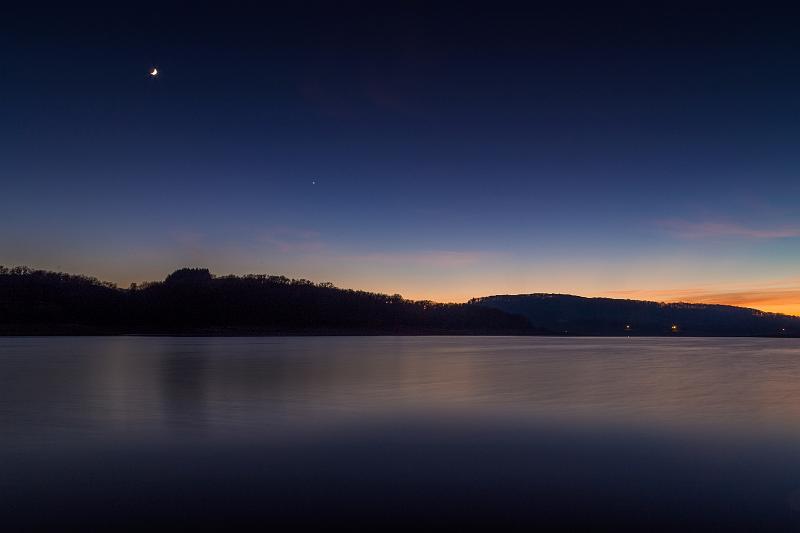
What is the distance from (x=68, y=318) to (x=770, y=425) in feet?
593

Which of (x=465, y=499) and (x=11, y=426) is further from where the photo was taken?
(x=11, y=426)

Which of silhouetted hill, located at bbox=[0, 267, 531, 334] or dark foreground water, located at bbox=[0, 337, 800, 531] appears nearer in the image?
dark foreground water, located at bbox=[0, 337, 800, 531]

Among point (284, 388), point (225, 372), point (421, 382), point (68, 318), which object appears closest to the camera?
point (284, 388)

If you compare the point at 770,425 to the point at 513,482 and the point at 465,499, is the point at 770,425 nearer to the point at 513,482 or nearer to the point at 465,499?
the point at 513,482

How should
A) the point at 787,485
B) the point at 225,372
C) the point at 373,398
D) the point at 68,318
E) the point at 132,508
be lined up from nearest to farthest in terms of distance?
the point at 132,508 → the point at 787,485 → the point at 373,398 → the point at 225,372 → the point at 68,318

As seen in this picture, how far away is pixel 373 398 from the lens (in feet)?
74.0

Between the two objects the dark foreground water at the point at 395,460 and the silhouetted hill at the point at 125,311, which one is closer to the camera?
the dark foreground water at the point at 395,460

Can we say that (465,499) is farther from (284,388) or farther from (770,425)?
(284,388)

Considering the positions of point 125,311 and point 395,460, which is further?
point 125,311

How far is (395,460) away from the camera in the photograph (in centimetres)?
1183

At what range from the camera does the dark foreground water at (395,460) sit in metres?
8.32

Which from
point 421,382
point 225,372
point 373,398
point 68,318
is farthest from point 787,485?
point 68,318

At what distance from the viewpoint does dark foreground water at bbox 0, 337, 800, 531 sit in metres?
8.32

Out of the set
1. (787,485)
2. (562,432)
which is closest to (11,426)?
(562,432)
